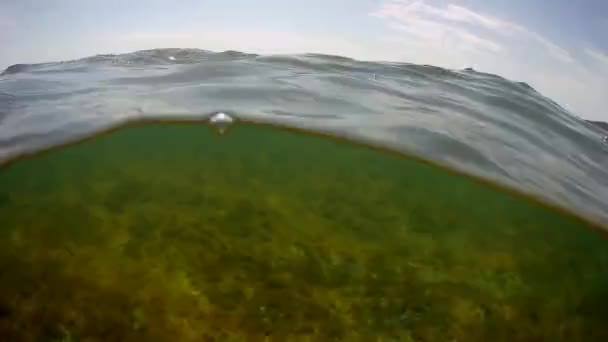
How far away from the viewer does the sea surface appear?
7.48 meters

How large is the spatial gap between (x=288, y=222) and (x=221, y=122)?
10.6 feet

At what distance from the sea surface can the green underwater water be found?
0.76 m

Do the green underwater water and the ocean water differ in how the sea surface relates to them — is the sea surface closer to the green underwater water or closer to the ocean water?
the ocean water

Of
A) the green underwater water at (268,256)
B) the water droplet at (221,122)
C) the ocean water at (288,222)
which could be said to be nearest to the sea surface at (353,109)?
the ocean water at (288,222)

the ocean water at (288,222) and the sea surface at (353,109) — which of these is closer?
the ocean water at (288,222)

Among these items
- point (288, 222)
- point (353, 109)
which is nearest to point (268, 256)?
point (288, 222)

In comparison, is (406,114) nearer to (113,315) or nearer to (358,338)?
(358,338)

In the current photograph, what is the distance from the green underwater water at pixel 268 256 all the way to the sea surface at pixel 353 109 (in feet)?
2.48

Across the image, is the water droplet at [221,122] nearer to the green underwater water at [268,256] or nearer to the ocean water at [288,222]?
the ocean water at [288,222]

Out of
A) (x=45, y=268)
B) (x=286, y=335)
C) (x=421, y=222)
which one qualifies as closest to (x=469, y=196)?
(x=421, y=222)

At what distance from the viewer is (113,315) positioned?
3.60 m

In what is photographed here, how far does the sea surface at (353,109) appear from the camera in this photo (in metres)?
7.48

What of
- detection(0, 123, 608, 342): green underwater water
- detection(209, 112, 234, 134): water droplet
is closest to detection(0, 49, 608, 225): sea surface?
detection(209, 112, 234, 134): water droplet

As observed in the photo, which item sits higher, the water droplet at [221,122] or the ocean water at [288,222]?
→ the water droplet at [221,122]
